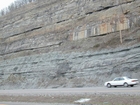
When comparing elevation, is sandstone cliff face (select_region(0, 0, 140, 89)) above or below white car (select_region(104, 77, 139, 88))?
above

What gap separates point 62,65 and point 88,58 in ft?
16.1

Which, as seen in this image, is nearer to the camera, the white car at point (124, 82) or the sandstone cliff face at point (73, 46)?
the white car at point (124, 82)

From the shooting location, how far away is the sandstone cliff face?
33.8 m

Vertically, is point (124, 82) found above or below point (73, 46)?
below

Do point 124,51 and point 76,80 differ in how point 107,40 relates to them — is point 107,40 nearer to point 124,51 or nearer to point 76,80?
point 124,51

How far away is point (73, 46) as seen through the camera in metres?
42.2

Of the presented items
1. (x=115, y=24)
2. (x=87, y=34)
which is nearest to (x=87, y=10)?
(x=87, y=34)

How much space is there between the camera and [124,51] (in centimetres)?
3312

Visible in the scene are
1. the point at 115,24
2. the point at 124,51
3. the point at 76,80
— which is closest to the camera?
the point at 124,51

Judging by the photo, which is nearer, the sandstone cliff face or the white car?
the white car

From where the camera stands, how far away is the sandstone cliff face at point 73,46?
1331 inches

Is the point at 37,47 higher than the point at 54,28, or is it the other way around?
the point at 54,28

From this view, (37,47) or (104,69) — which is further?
(37,47)

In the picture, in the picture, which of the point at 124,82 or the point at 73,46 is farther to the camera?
the point at 73,46
